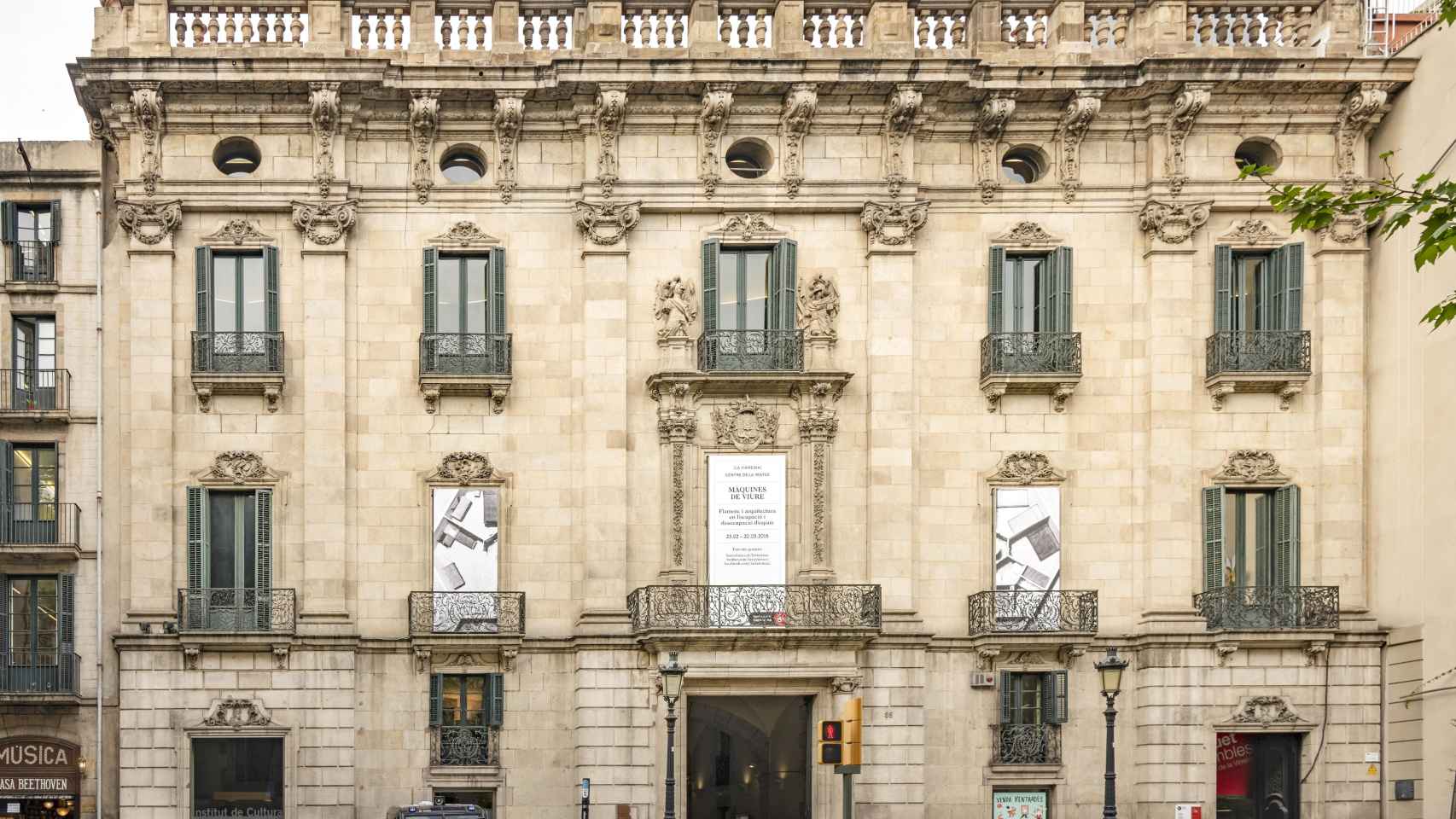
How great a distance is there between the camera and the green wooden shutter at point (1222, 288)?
30750mm

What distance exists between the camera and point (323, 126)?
1188 inches

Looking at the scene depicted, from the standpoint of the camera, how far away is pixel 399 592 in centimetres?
3017

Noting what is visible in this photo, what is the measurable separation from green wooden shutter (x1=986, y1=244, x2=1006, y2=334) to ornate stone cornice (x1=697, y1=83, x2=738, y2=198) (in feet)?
19.4

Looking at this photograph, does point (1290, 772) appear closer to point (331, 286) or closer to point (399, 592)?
point (399, 592)

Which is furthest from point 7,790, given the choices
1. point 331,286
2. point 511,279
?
point 511,279

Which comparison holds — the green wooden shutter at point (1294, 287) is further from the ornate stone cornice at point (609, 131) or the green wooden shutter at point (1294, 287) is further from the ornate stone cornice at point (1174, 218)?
the ornate stone cornice at point (609, 131)

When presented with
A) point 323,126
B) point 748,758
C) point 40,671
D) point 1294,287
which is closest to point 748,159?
point 323,126

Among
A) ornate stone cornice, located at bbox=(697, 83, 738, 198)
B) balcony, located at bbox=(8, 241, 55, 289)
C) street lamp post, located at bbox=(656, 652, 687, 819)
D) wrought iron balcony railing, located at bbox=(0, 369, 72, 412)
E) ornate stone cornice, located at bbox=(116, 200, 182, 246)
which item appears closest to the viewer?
street lamp post, located at bbox=(656, 652, 687, 819)

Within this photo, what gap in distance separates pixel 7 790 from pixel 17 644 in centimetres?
293

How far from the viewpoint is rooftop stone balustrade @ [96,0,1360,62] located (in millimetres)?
30391

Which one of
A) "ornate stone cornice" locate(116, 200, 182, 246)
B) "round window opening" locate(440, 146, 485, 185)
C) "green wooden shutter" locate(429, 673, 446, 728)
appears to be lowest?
"green wooden shutter" locate(429, 673, 446, 728)

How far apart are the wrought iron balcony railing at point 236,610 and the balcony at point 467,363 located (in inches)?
188

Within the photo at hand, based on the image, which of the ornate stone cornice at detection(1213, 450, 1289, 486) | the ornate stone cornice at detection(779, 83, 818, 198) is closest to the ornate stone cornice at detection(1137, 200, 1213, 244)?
the ornate stone cornice at detection(1213, 450, 1289, 486)

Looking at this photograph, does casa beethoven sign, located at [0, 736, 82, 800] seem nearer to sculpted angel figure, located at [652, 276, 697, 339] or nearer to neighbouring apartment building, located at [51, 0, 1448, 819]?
neighbouring apartment building, located at [51, 0, 1448, 819]
